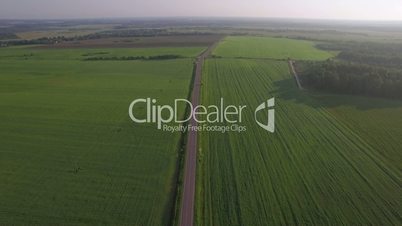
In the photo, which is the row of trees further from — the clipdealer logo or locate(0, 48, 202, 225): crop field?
locate(0, 48, 202, 225): crop field

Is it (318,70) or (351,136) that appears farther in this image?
(318,70)

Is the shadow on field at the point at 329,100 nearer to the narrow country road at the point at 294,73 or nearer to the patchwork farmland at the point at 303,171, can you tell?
the patchwork farmland at the point at 303,171

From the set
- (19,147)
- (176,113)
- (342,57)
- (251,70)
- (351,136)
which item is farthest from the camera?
(342,57)

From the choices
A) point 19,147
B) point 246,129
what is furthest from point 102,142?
point 246,129

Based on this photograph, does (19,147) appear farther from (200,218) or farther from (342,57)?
(342,57)

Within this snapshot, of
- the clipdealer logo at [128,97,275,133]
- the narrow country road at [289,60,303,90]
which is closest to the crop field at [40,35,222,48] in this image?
the narrow country road at [289,60,303,90]
